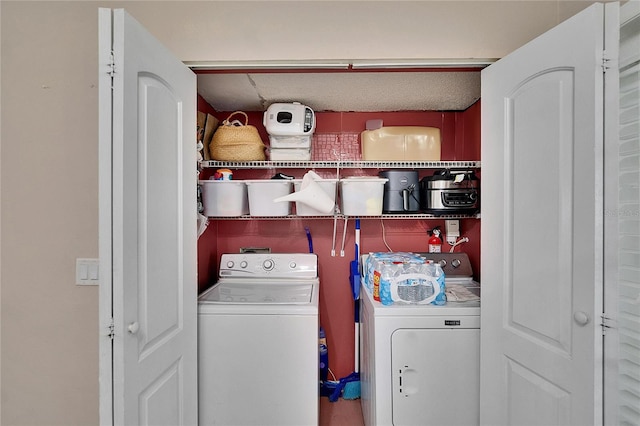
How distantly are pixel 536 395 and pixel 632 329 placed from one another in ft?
1.44

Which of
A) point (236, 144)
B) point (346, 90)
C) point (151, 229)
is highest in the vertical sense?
point (346, 90)

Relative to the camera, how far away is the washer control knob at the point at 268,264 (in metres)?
2.21

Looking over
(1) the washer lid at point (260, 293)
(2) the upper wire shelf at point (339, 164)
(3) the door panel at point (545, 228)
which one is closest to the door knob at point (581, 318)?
(3) the door panel at point (545, 228)

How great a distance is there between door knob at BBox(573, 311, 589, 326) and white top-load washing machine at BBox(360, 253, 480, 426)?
1.84 feet

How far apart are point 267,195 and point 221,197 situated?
0.95 feet

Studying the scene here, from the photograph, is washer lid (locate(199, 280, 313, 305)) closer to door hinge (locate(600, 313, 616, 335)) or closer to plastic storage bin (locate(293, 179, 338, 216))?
plastic storage bin (locate(293, 179, 338, 216))

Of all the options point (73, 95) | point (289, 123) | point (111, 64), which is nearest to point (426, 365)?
point (289, 123)

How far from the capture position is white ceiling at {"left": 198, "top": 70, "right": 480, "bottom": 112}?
5.68 ft

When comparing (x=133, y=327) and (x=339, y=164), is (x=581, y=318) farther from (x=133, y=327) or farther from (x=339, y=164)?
(x=133, y=327)

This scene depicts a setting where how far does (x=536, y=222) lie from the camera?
1271 millimetres

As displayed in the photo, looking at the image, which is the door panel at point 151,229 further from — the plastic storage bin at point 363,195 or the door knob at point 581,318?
the door knob at point 581,318

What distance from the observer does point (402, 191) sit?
2.03 m

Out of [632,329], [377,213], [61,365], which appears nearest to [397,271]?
[377,213]

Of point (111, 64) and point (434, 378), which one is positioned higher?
point (111, 64)
